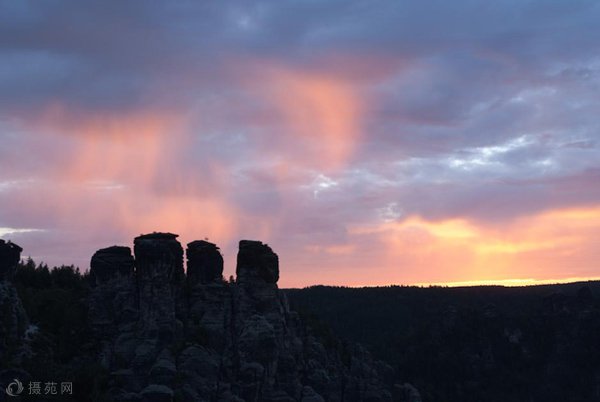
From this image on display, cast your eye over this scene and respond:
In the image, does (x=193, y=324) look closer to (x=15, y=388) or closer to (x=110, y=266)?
(x=110, y=266)

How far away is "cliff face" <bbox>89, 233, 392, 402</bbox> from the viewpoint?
7219 cm

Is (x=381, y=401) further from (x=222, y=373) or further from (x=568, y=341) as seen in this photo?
(x=568, y=341)

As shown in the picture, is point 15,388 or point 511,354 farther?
point 511,354

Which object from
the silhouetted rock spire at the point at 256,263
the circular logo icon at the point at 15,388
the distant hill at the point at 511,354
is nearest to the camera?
the circular logo icon at the point at 15,388

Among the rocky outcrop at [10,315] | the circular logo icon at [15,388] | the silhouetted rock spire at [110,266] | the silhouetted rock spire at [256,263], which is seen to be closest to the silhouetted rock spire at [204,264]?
the silhouetted rock spire at [256,263]

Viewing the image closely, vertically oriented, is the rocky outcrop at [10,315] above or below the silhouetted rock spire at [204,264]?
below

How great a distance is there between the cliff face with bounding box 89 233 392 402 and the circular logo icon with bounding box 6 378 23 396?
29.1 feet

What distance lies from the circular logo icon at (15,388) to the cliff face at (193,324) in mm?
8877

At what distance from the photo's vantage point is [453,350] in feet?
526

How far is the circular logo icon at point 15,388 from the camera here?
5722 centimetres

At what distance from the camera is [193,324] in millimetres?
82312

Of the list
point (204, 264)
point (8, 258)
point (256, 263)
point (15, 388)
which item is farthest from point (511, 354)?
point (15, 388)

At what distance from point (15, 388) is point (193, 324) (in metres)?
25.4

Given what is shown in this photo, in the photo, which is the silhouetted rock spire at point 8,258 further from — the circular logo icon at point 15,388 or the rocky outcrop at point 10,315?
the circular logo icon at point 15,388
